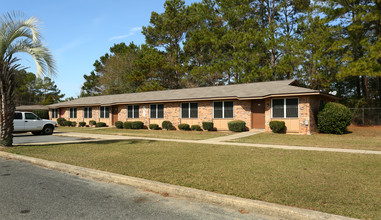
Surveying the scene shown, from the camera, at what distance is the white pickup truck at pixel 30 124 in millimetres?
18078

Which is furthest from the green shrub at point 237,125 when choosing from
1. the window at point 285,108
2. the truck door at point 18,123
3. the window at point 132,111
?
the truck door at point 18,123

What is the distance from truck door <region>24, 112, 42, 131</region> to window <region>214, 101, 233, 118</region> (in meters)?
14.0

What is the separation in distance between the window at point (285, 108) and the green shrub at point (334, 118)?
5.86 ft

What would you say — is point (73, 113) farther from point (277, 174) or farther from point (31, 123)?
point (277, 174)

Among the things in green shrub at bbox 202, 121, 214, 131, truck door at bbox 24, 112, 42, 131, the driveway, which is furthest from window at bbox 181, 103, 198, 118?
the driveway

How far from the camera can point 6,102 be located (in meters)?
10.9

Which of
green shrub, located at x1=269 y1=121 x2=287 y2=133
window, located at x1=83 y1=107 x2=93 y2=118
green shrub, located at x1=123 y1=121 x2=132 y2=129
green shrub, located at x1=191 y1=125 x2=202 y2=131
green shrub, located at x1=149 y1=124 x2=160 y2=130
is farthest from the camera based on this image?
window, located at x1=83 y1=107 x2=93 y2=118

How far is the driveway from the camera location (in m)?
3.97

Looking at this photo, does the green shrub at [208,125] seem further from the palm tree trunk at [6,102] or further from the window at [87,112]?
the window at [87,112]

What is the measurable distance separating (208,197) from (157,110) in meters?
20.7

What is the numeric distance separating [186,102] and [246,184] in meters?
17.8

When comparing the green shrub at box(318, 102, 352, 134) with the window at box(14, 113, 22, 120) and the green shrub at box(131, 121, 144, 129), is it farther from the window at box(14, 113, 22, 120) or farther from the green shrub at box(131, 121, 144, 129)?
the window at box(14, 113, 22, 120)

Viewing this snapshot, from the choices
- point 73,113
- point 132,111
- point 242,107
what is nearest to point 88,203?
point 242,107

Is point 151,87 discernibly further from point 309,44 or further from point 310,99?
point 310,99
